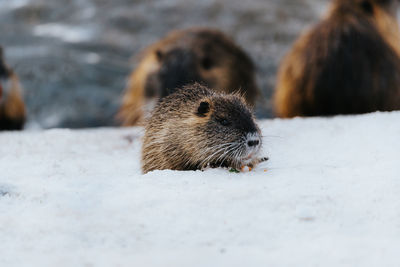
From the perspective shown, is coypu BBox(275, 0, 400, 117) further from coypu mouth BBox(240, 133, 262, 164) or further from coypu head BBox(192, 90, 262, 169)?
coypu mouth BBox(240, 133, 262, 164)

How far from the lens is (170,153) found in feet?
9.04

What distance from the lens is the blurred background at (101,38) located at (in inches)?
271

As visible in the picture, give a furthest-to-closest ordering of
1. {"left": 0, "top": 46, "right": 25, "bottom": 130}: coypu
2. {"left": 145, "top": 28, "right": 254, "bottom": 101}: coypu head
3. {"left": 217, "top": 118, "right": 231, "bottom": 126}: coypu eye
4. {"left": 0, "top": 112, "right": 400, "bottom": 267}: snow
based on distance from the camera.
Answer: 1. {"left": 0, "top": 46, "right": 25, "bottom": 130}: coypu
2. {"left": 145, "top": 28, "right": 254, "bottom": 101}: coypu head
3. {"left": 217, "top": 118, "right": 231, "bottom": 126}: coypu eye
4. {"left": 0, "top": 112, "right": 400, "bottom": 267}: snow

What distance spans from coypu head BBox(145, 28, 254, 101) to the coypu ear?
1676 mm

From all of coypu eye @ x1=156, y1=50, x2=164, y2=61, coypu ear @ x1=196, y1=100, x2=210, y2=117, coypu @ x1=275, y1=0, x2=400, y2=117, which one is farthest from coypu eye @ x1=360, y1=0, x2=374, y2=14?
coypu ear @ x1=196, y1=100, x2=210, y2=117

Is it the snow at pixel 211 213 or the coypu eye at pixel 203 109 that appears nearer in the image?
the snow at pixel 211 213

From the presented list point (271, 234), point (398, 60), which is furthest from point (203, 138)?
point (398, 60)

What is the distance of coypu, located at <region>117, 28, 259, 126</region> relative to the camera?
4.61 metres

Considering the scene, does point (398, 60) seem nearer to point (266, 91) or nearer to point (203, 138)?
point (203, 138)

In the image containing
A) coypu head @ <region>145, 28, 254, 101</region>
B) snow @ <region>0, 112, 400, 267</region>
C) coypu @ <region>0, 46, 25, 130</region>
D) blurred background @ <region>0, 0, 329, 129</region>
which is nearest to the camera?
snow @ <region>0, 112, 400, 267</region>

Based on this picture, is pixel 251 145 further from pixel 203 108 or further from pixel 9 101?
pixel 9 101

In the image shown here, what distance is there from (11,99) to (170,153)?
→ 3.32 metres

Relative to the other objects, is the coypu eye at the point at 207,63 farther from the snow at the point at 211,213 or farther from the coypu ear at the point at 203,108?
the coypu ear at the point at 203,108

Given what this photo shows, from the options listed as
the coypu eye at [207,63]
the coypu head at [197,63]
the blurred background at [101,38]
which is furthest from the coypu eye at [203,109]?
the blurred background at [101,38]
